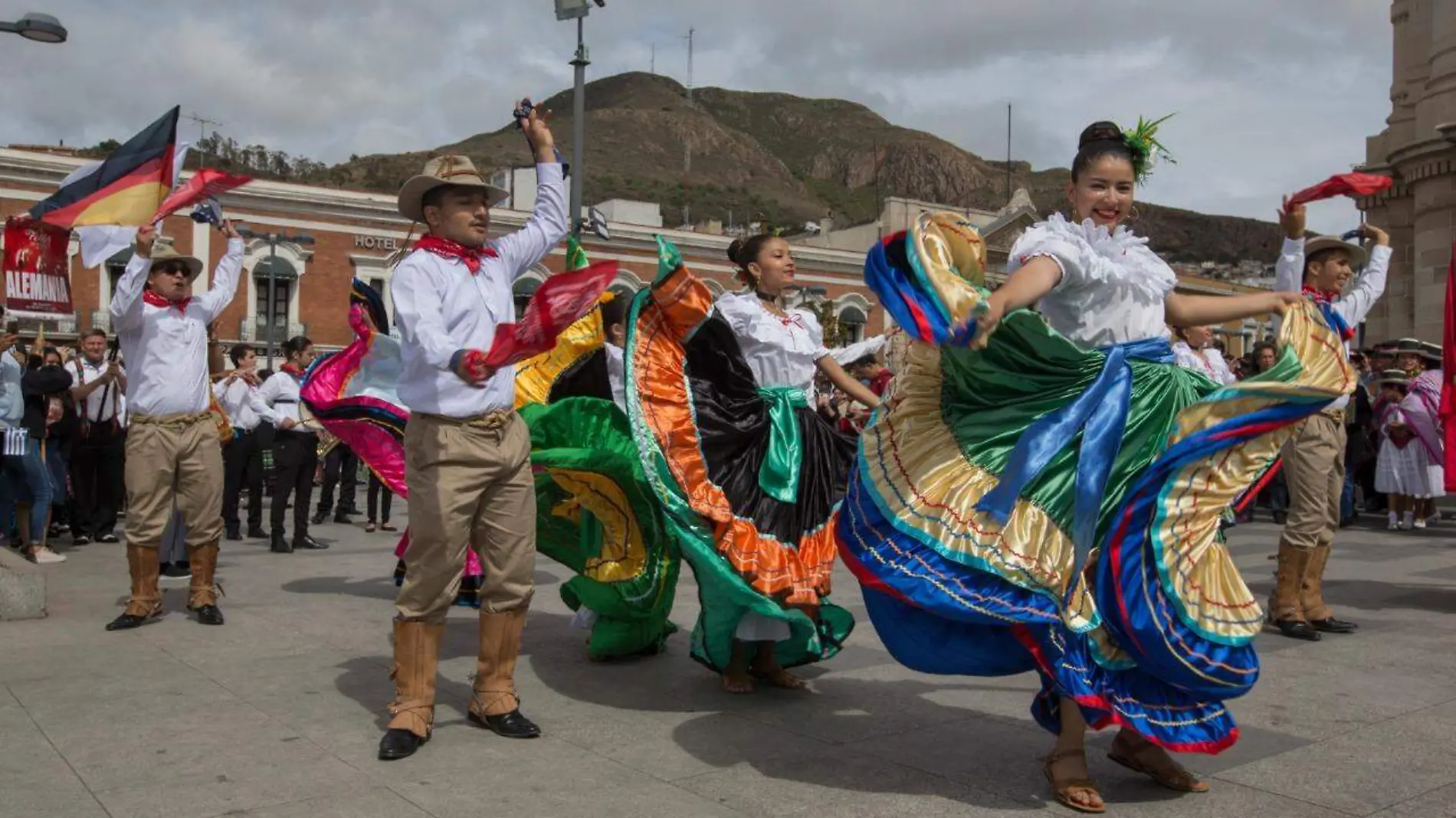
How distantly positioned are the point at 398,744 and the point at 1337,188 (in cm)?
442

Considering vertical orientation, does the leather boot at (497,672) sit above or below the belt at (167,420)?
below

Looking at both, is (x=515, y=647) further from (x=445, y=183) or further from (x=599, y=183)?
(x=599, y=183)

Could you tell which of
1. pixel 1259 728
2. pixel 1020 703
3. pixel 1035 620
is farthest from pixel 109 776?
pixel 1259 728

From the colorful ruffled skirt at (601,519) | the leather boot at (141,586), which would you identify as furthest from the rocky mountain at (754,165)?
the colorful ruffled skirt at (601,519)

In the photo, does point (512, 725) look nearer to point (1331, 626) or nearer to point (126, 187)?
point (1331, 626)

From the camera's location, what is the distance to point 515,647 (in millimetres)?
4625

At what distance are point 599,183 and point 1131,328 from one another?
112 m

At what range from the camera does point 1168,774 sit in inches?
149

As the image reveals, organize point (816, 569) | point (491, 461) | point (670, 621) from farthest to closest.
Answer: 1. point (670, 621)
2. point (816, 569)
3. point (491, 461)

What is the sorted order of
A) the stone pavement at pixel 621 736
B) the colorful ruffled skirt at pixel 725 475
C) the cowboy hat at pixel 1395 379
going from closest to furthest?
1. the stone pavement at pixel 621 736
2. the colorful ruffled skirt at pixel 725 475
3. the cowboy hat at pixel 1395 379

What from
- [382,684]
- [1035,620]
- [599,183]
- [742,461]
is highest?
[599,183]

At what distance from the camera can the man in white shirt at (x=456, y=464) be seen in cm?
436

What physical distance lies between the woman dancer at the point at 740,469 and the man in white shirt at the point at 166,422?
9.79 feet

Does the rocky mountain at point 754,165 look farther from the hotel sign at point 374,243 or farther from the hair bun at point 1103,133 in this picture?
the hair bun at point 1103,133
